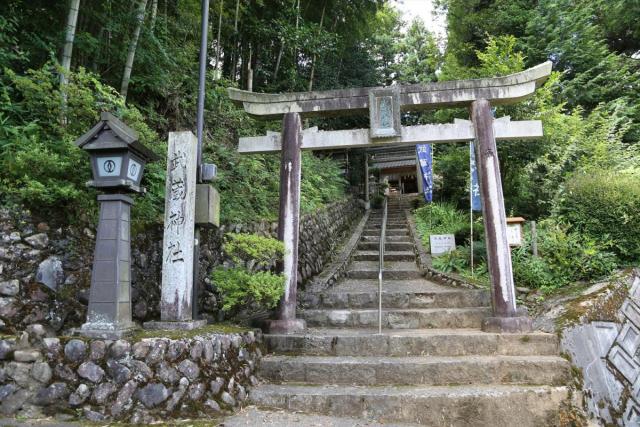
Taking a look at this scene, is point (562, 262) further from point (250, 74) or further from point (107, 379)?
point (250, 74)

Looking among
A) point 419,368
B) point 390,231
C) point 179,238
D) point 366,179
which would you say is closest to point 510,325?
point 419,368

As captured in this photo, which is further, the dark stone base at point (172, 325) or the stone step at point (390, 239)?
the stone step at point (390, 239)

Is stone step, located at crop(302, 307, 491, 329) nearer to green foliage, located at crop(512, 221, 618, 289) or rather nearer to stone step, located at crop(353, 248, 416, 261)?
green foliage, located at crop(512, 221, 618, 289)

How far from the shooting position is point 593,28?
12.5 metres

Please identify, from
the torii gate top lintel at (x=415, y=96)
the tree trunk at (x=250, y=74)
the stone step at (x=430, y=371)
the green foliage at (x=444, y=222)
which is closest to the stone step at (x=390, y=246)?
the green foliage at (x=444, y=222)

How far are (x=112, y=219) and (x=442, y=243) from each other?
7207mm

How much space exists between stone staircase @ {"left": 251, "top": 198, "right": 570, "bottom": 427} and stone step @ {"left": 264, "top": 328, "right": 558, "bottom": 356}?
0.04ft

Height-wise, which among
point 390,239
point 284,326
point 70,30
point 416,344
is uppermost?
point 70,30

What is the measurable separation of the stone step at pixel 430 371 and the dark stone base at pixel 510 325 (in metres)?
0.47

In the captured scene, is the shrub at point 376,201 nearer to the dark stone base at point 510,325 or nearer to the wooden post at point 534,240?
the wooden post at point 534,240

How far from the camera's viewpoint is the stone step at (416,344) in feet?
17.3

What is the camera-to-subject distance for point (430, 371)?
192 inches

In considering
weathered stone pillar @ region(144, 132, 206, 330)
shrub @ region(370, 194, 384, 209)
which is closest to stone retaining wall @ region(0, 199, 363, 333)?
weathered stone pillar @ region(144, 132, 206, 330)

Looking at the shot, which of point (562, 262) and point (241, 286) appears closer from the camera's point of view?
point (241, 286)
